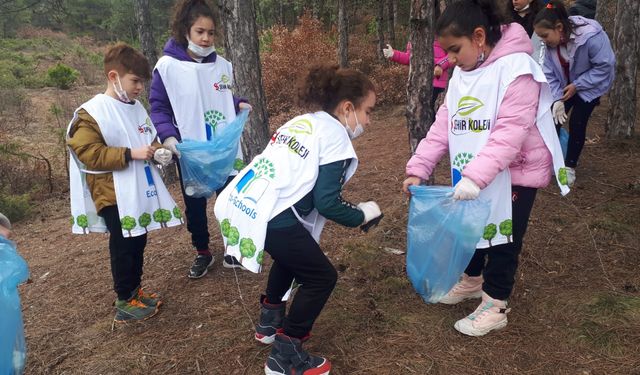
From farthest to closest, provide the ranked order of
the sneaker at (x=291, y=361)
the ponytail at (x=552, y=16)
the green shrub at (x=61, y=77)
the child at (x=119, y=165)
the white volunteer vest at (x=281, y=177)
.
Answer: the green shrub at (x=61, y=77) < the ponytail at (x=552, y=16) < the child at (x=119, y=165) < the sneaker at (x=291, y=361) < the white volunteer vest at (x=281, y=177)

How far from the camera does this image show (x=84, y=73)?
20406 millimetres

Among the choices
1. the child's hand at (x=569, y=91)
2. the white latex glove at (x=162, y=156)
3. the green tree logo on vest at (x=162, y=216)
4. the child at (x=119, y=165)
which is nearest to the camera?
the child at (x=119, y=165)

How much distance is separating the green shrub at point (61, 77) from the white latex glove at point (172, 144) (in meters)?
17.8

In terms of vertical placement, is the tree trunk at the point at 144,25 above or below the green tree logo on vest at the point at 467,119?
above

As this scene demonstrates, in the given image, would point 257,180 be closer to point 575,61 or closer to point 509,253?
point 509,253

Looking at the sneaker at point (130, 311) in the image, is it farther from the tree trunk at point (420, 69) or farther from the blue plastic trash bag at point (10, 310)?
the tree trunk at point (420, 69)

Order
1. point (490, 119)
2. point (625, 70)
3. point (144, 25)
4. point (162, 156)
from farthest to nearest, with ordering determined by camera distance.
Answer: point (144, 25)
point (625, 70)
point (162, 156)
point (490, 119)

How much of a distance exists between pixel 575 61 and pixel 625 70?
2.03 meters

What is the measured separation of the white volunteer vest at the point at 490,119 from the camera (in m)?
2.20

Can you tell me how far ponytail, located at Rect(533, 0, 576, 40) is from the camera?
3.79 meters

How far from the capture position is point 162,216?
2.85m

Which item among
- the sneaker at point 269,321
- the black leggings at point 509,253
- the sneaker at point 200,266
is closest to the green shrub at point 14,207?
the sneaker at point 200,266

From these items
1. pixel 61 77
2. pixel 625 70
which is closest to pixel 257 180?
pixel 625 70

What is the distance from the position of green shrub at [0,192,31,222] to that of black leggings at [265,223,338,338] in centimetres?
591
